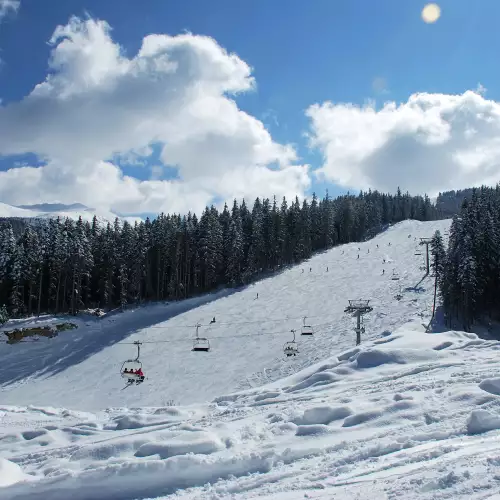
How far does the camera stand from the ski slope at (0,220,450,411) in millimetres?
39778

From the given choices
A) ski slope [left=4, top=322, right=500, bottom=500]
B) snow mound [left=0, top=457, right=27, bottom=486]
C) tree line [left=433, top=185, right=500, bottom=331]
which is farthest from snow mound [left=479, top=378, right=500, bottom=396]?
tree line [left=433, top=185, right=500, bottom=331]

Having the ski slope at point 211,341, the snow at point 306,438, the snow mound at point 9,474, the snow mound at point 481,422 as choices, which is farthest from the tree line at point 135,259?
the snow mound at point 481,422

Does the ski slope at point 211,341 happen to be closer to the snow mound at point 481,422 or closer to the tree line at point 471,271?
the tree line at point 471,271

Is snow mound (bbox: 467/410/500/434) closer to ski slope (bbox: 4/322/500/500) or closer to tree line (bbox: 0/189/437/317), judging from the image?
ski slope (bbox: 4/322/500/500)

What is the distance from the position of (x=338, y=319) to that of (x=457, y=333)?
27.8 meters

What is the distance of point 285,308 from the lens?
189 feet

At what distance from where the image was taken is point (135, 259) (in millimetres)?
71500

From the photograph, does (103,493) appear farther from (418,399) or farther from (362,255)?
(362,255)

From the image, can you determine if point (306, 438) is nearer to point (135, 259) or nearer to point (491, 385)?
point (491, 385)

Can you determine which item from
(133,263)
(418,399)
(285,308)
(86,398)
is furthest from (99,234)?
(418,399)

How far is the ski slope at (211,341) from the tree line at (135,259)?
6321mm

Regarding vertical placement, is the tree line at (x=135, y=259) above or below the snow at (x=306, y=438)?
above

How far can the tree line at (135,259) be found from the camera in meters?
67.1

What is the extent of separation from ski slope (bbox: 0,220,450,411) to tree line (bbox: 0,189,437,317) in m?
6.32
